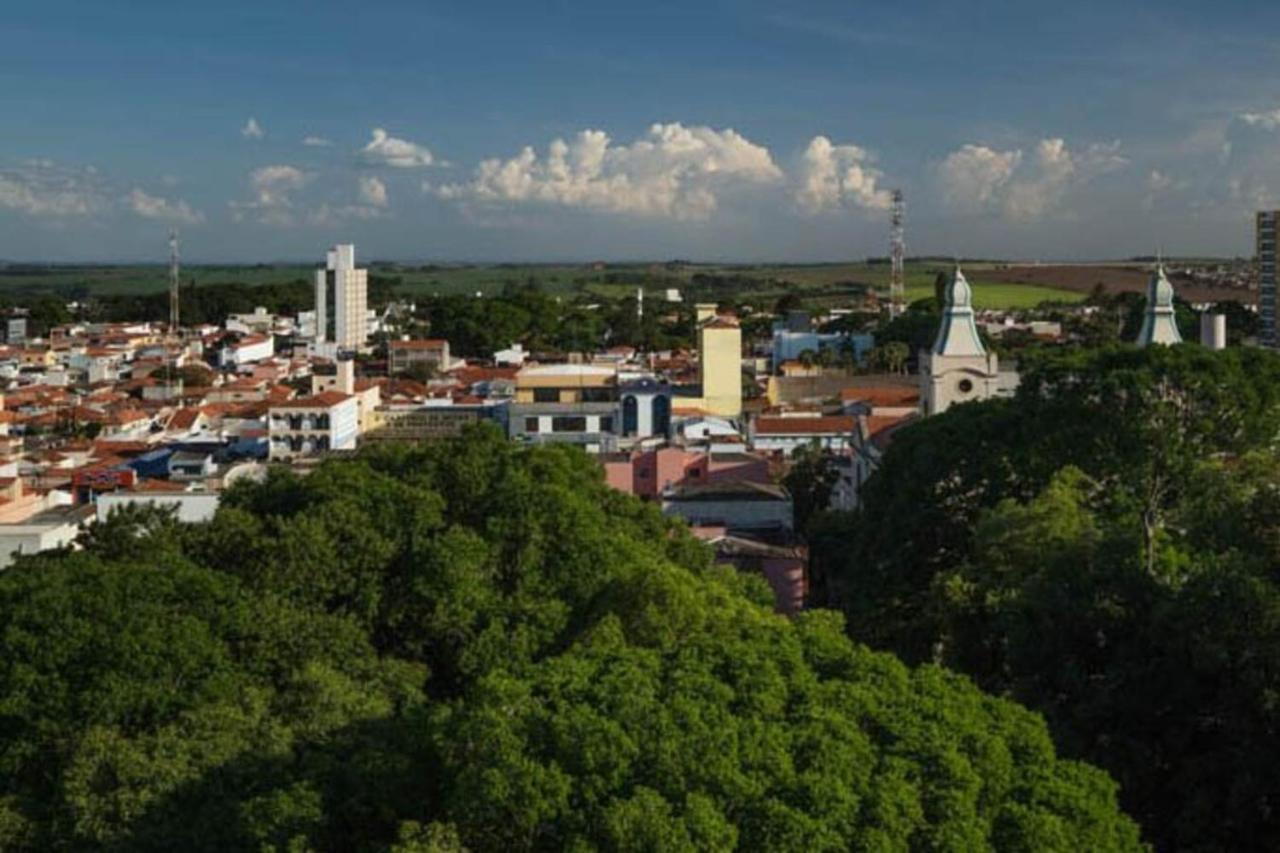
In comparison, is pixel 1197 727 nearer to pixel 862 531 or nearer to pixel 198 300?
pixel 862 531

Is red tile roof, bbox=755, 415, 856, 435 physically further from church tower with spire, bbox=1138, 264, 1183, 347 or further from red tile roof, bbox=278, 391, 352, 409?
red tile roof, bbox=278, 391, 352, 409

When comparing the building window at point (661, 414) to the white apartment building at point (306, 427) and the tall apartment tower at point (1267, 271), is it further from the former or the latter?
the tall apartment tower at point (1267, 271)

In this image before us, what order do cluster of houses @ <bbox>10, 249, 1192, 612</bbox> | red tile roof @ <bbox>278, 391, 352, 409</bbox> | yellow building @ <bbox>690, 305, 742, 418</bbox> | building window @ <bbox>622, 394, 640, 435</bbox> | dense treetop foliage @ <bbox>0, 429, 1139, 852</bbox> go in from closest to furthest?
dense treetop foliage @ <bbox>0, 429, 1139, 852</bbox>
cluster of houses @ <bbox>10, 249, 1192, 612</bbox>
red tile roof @ <bbox>278, 391, 352, 409</bbox>
building window @ <bbox>622, 394, 640, 435</bbox>
yellow building @ <bbox>690, 305, 742, 418</bbox>

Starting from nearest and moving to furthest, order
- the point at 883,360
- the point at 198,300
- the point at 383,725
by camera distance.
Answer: the point at 383,725 < the point at 883,360 < the point at 198,300

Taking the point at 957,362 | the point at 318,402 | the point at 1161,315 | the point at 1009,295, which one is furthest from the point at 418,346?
the point at 1009,295

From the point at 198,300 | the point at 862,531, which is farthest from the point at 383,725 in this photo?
the point at 198,300

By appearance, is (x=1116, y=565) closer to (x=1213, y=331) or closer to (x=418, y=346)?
(x=1213, y=331)

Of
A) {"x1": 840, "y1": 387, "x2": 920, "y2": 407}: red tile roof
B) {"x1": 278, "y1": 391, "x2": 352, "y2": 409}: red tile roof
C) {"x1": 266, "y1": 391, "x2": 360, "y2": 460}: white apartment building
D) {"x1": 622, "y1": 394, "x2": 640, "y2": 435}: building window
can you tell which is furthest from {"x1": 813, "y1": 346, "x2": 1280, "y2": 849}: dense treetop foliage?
{"x1": 278, "y1": 391, "x2": 352, "y2": 409}: red tile roof
